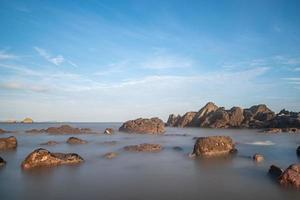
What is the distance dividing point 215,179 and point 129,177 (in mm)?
5362

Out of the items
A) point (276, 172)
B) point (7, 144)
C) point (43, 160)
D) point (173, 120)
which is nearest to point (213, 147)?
point (276, 172)

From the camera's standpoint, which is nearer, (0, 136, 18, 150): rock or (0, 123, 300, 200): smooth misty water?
(0, 123, 300, 200): smooth misty water

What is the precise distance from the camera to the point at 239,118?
342 ft

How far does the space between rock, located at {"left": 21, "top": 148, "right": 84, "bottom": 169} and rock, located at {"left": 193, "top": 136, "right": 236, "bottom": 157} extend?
460 inches

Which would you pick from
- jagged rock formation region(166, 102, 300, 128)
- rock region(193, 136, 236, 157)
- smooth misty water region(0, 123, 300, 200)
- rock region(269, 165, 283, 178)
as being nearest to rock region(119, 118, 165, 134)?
jagged rock formation region(166, 102, 300, 128)

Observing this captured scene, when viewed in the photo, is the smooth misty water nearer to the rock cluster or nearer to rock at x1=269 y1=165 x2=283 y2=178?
rock at x1=269 y1=165 x2=283 y2=178

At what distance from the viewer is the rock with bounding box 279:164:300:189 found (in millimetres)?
16688

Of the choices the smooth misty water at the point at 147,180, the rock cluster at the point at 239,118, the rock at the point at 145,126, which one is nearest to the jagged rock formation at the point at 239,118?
the rock cluster at the point at 239,118

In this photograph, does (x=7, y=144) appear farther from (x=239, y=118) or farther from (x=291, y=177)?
(x=239, y=118)

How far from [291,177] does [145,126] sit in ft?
214

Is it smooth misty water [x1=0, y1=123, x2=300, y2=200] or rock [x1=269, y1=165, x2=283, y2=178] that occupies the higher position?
rock [x1=269, y1=165, x2=283, y2=178]

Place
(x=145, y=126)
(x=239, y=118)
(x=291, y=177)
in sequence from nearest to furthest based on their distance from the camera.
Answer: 1. (x=291, y=177)
2. (x=145, y=126)
3. (x=239, y=118)

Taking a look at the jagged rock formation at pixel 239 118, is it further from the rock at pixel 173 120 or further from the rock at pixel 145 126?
the rock at pixel 145 126

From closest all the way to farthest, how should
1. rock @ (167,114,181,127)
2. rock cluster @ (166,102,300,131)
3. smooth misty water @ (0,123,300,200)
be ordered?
smooth misty water @ (0,123,300,200) → rock cluster @ (166,102,300,131) → rock @ (167,114,181,127)
